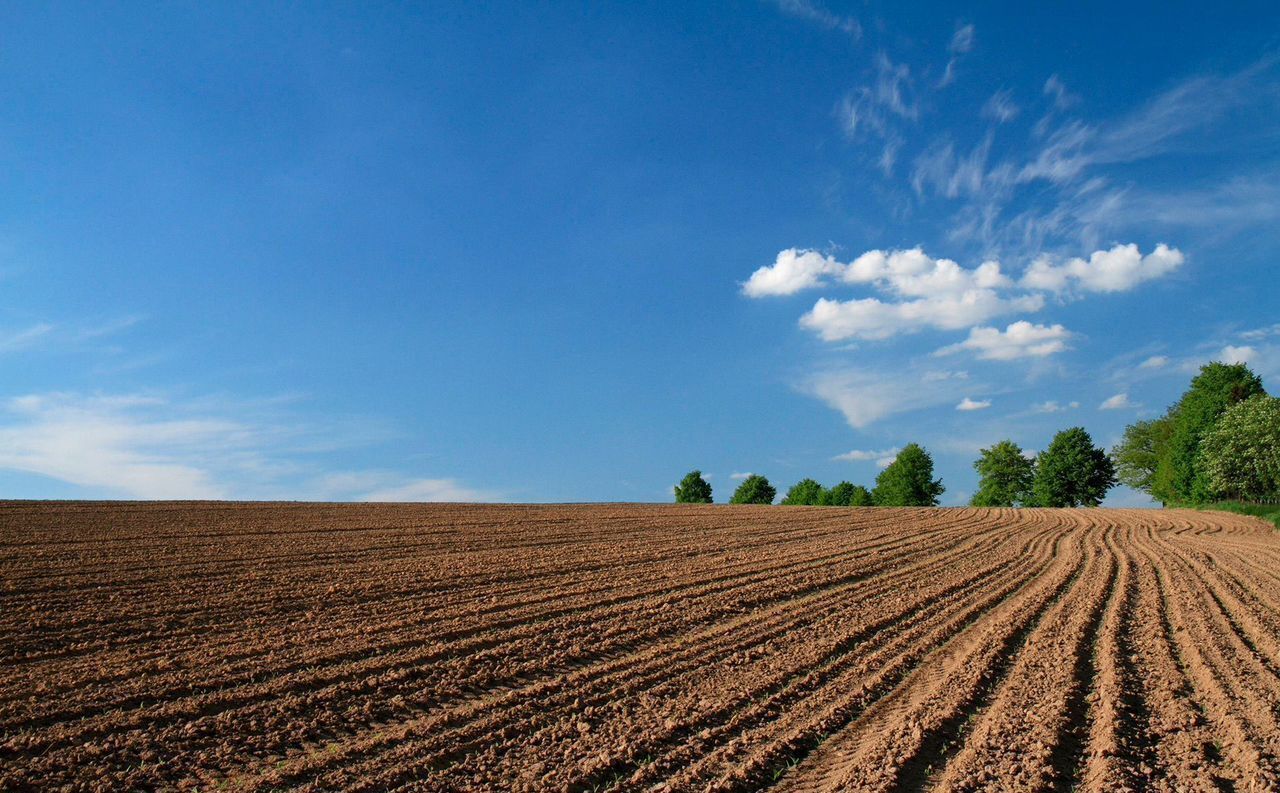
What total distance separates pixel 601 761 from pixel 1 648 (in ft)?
25.7

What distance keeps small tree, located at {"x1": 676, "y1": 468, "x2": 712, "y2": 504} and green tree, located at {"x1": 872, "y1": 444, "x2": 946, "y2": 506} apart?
1770cm

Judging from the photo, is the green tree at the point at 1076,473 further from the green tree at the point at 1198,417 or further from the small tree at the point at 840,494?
the small tree at the point at 840,494

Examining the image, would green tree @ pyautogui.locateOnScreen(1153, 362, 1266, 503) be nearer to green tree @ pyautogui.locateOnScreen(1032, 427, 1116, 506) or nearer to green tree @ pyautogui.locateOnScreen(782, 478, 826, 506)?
green tree @ pyautogui.locateOnScreen(1032, 427, 1116, 506)

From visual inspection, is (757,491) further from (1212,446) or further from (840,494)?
(1212,446)

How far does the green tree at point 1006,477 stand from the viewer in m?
75.6

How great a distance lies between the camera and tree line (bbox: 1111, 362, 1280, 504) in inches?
1828

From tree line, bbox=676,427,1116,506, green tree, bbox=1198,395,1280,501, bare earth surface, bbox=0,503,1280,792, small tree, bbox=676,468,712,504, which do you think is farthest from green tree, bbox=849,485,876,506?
bare earth surface, bbox=0,503,1280,792

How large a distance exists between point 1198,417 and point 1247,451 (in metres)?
11.5

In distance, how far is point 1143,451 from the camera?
228 feet

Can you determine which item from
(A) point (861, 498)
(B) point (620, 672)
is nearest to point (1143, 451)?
(A) point (861, 498)

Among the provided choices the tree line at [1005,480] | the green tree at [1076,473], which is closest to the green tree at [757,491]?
the tree line at [1005,480]

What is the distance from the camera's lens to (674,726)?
6520 millimetres

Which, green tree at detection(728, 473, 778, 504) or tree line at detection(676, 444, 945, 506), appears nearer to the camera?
tree line at detection(676, 444, 945, 506)

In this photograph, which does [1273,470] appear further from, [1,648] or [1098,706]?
[1,648]
